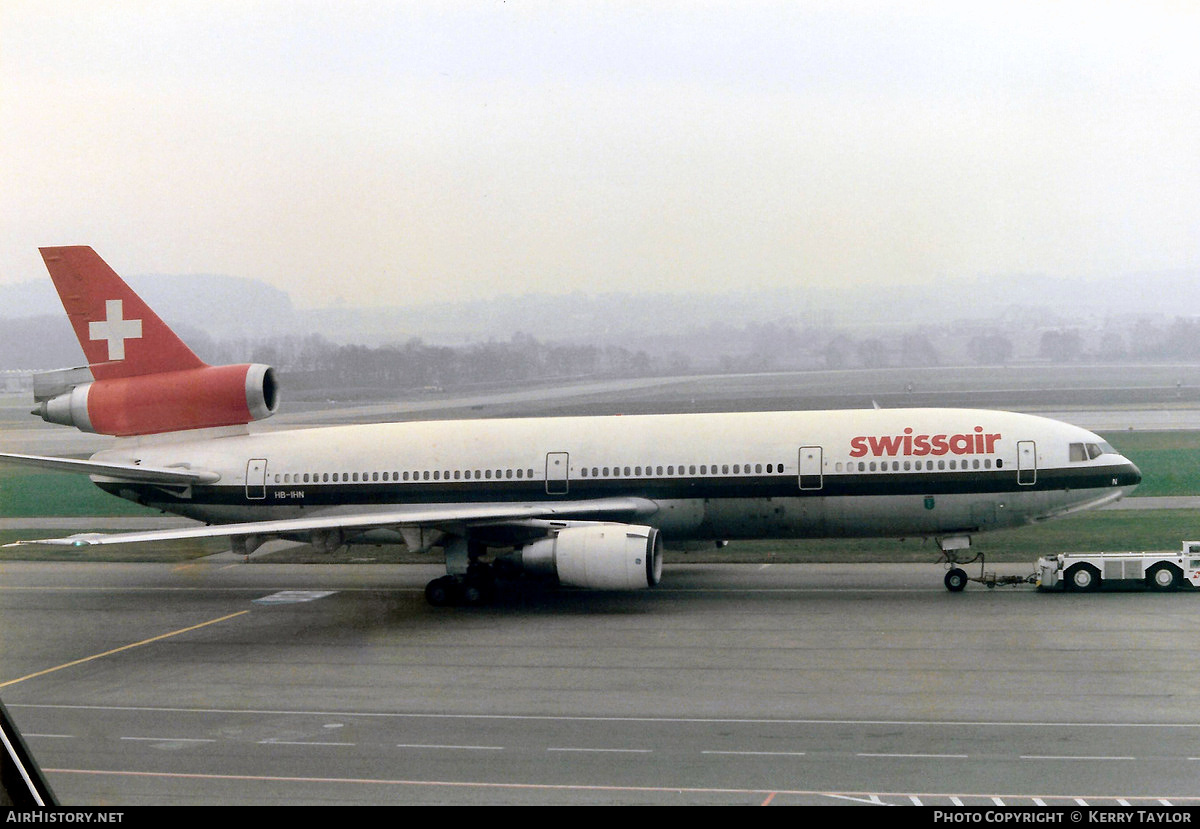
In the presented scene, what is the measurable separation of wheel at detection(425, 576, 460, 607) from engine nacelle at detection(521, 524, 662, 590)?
91.7 inches

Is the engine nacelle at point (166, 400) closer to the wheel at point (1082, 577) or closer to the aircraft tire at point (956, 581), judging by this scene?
the aircraft tire at point (956, 581)

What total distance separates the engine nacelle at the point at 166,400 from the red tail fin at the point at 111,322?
36 cm

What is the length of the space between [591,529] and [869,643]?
658 centimetres

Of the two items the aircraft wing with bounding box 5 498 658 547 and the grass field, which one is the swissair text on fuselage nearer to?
the grass field

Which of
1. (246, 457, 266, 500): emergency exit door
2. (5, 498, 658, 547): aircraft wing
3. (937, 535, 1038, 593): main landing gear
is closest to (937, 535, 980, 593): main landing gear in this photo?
(937, 535, 1038, 593): main landing gear

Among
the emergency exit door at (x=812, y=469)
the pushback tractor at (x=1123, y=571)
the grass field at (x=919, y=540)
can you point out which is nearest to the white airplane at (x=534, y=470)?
the emergency exit door at (x=812, y=469)

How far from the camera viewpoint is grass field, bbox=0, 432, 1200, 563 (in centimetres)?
2977

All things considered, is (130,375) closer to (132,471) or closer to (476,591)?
(132,471)

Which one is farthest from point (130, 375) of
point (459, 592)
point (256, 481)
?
point (459, 592)

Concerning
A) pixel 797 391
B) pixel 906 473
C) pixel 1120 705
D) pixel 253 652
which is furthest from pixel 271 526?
pixel 797 391

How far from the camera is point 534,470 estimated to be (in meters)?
26.1

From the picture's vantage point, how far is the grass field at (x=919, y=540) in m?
29.8
